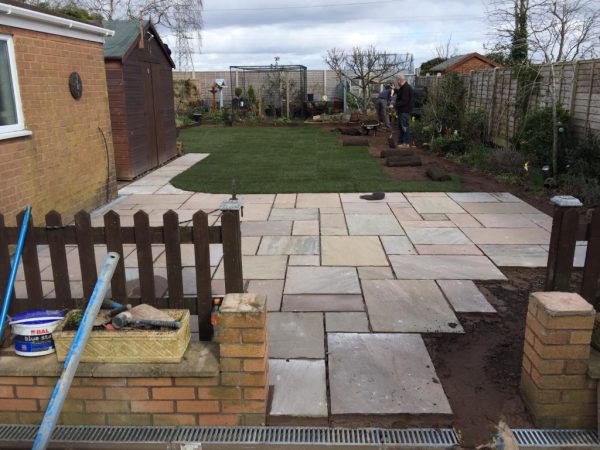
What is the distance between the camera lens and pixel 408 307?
393cm

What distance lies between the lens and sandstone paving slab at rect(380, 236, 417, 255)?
5277 millimetres

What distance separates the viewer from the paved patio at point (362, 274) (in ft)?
9.59

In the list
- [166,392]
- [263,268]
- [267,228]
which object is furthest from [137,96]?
[166,392]

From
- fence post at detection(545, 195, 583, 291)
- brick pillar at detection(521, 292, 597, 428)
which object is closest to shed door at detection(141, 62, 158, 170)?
fence post at detection(545, 195, 583, 291)

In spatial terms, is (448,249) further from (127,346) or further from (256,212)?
(127,346)

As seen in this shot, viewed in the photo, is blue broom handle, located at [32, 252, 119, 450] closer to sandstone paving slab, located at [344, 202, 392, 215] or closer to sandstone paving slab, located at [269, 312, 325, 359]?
sandstone paving slab, located at [269, 312, 325, 359]

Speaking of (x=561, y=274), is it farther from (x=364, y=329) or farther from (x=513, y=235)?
(x=513, y=235)

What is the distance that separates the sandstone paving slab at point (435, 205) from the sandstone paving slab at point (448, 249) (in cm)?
152

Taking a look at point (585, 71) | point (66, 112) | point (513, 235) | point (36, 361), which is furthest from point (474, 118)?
point (36, 361)

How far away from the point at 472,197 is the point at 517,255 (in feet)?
9.02

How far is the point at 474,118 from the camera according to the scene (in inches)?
476

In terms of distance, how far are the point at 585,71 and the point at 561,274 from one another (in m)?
6.05

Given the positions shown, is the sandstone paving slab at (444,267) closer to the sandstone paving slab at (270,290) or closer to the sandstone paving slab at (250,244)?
the sandstone paving slab at (270,290)

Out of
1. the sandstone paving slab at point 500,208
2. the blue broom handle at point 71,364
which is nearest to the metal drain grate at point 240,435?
the blue broom handle at point 71,364
